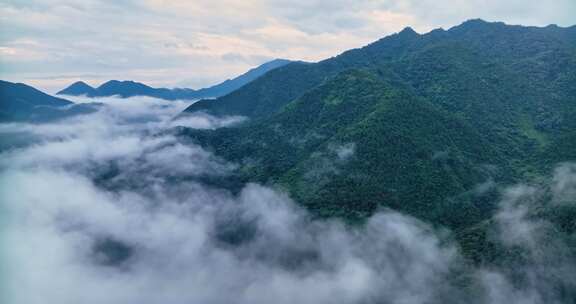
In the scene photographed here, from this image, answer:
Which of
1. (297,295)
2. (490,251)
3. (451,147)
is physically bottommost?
(297,295)

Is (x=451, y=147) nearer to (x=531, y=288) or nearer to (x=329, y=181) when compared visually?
(x=329, y=181)

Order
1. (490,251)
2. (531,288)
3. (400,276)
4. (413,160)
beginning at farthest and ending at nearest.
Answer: (413,160) → (400,276) → (490,251) → (531,288)

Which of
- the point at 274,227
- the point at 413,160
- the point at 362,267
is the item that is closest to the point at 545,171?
the point at 413,160

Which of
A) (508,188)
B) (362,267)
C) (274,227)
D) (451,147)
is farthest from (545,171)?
(274,227)

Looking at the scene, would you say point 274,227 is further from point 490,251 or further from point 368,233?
point 490,251

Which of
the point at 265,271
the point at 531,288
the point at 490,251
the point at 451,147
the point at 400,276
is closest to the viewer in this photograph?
the point at 531,288

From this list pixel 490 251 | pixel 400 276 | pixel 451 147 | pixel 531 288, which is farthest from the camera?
pixel 451 147

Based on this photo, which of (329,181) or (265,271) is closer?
(265,271)

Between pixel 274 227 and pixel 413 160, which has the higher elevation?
pixel 413 160

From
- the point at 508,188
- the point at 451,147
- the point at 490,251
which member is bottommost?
the point at 490,251
